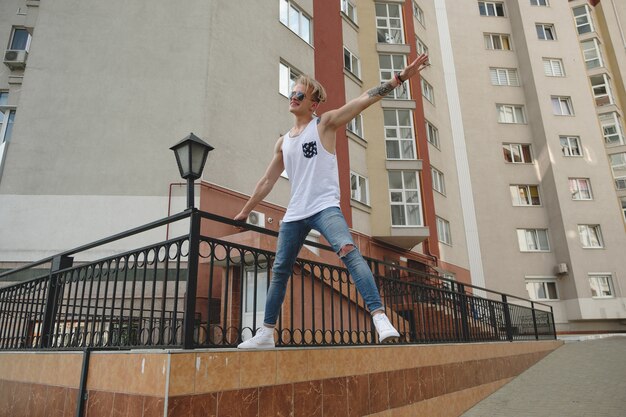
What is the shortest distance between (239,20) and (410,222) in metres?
10.1

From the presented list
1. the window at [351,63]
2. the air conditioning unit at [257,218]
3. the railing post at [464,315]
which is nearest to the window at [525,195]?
the window at [351,63]

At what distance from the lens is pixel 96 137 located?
11.6 meters

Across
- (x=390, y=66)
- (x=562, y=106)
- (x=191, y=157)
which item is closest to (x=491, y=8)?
(x=562, y=106)

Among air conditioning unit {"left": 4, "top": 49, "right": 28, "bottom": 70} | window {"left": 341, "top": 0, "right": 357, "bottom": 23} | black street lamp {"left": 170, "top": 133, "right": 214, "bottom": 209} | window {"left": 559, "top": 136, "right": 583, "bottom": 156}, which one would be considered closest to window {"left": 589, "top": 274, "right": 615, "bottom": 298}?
window {"left": 559, "top": 136, "right": 583, "bottom": 156}

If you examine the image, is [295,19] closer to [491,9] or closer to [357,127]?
[357,127]

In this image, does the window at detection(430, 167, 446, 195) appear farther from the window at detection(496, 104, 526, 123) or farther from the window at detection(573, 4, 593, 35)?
the window at detection(573, 4, 593, 35)

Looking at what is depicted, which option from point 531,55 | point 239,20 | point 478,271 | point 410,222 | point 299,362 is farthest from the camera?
point 531,55

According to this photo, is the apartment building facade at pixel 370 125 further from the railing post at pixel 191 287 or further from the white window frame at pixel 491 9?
the railing post at pixel 191 287

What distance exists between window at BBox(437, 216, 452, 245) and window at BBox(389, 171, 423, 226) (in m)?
4.18

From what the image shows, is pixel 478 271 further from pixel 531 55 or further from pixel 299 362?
pixel 299 362

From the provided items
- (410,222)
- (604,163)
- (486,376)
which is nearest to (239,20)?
(410,222)

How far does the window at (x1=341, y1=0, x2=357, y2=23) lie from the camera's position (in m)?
19.6

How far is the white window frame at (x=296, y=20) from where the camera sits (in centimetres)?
1580

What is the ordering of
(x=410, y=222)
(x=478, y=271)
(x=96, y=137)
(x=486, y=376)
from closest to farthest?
(x=486, y=376) → (x=96, y=137) → (x=410, y=222) → (x=478, y=271)
